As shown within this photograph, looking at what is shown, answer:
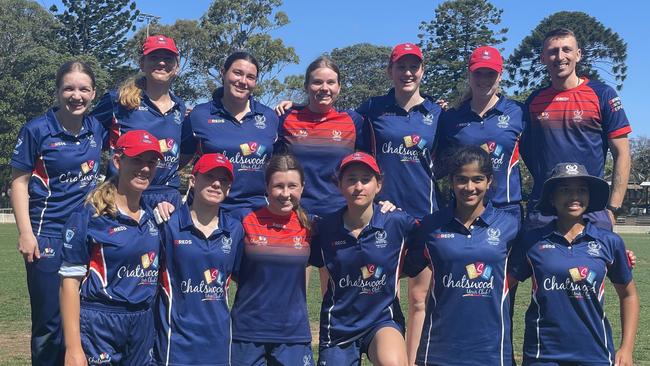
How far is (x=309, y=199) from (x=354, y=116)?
897 mm

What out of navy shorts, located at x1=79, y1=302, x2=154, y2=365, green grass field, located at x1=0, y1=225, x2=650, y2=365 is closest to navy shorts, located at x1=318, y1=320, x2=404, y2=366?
navy shorts, located at x1=79, y1=302, x2=154, y2=365

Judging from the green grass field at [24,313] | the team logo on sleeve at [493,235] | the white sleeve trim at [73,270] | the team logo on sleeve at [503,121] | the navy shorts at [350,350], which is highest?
the team logo on sleeve at [503,121]

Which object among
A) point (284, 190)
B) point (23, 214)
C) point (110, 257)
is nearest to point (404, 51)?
point (284, 190)

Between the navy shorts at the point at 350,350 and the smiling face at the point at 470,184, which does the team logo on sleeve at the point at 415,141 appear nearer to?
the smiling face at the point at 470,184

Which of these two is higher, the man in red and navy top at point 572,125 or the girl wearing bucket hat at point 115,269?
the man in red and navy top at point 572,125

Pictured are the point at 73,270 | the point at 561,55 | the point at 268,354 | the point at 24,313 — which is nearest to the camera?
the point at 73,270

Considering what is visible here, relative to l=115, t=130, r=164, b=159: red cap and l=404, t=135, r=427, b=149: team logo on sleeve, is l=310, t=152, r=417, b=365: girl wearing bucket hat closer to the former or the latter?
l=404, t=135, r=427, b=149: team logo on sleeve

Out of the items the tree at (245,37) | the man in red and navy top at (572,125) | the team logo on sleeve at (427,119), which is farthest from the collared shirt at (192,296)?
the tree at (245,37)

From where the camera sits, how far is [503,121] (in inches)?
247

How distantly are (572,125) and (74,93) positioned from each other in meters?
4.08

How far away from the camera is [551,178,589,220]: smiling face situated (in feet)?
17.2

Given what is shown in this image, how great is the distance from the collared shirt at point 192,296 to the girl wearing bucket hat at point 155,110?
1062 mm

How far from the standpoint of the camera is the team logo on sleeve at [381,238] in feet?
17.9

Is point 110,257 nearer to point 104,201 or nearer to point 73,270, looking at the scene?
point 73,270
